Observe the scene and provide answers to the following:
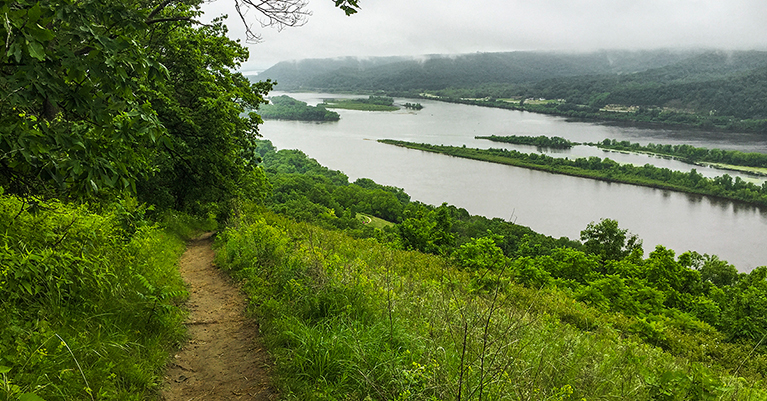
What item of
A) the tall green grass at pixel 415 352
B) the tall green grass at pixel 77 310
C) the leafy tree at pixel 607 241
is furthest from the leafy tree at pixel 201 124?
the leafy tree at pixel 607 241

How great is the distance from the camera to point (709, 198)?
5912 centimetres

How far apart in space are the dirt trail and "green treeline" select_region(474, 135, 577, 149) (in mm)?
→ 94518

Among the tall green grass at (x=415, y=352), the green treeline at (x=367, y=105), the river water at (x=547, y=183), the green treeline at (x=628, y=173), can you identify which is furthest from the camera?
the green treeline at (x=367, y=105)

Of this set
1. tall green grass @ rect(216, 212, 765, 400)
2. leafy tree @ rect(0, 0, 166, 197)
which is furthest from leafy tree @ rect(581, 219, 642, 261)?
leafy tree @ rect(0, 0, 166, 197)

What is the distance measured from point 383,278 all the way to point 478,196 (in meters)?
53.6

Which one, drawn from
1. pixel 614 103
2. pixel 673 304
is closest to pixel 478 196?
pixel 673 304

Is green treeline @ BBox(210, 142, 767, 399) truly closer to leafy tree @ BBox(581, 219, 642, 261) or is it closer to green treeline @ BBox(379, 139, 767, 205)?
leafy tree @ BBox(581, 219, 642, 261)

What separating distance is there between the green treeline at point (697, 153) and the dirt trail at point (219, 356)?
97.7 meters

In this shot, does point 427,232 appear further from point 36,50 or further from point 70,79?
point 36,50

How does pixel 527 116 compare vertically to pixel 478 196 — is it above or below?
above

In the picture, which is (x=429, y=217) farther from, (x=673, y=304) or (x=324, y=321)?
(x=324, y=321)

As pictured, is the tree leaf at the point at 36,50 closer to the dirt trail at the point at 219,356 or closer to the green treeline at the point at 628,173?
the dirt trail at the point at 219,356

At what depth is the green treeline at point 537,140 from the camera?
89.9 m

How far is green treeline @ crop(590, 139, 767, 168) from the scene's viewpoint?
→ 76.0 meters
